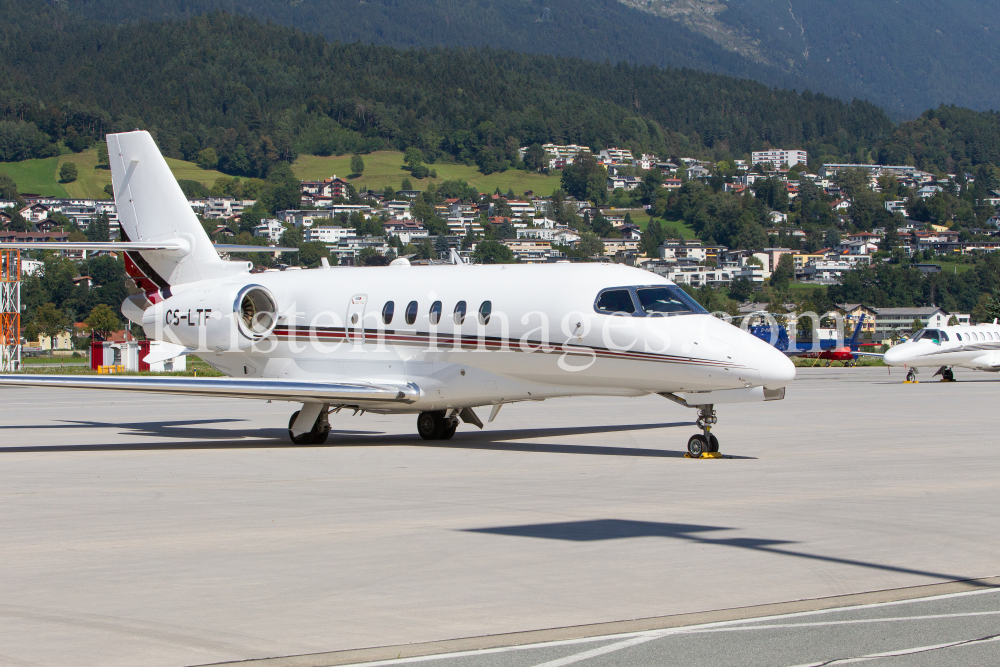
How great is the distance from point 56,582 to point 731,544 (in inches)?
208

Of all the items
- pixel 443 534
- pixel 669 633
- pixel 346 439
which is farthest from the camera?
pixel 346 439

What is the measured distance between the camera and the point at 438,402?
1944 centimetres

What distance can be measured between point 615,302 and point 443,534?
316 inches

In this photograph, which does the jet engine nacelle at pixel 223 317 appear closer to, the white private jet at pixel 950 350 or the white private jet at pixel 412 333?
the white private jet at pixel 412 333

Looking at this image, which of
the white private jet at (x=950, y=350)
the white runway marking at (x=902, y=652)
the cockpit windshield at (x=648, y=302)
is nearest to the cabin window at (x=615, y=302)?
the cockpit windshield at (x=648, y=302)

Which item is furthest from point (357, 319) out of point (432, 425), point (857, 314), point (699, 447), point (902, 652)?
point (857, 314)

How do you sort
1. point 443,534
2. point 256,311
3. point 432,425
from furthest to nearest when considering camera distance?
point 256,311
point 432,425
point 443,534

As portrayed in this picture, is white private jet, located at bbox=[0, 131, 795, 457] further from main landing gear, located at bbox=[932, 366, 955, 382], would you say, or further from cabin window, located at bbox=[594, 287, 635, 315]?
main landing gear, located at bbox=[932, 366, 955, 382]

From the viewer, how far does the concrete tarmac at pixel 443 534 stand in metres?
7.20

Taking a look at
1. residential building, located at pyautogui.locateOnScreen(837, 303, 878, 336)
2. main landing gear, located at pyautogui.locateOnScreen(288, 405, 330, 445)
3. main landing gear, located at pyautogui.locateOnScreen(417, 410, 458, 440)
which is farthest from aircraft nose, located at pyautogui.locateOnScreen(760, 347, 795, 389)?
residential building, located at pyautogui.locateOnScreen(837, 303, 878, 336)

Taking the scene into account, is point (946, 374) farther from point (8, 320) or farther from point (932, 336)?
point (8, 320)

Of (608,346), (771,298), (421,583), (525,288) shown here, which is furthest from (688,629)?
(771,298)

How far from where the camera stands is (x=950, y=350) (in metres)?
42.9

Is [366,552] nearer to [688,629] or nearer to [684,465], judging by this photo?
[688,629]
